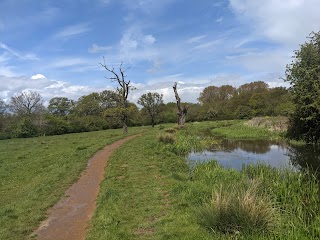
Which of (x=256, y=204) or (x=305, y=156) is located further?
(x=305, y=156)

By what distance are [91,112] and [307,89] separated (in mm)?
68361

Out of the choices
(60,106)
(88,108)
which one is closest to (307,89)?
(88,108)

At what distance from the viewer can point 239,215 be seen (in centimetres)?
699

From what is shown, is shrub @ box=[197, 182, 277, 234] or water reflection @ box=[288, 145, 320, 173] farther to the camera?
water reflection @ box=[288, 145, 320, 173]

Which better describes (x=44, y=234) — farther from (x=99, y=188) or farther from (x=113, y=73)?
(x=113, y=73)

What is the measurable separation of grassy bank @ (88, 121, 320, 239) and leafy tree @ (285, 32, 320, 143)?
13620 millimetres

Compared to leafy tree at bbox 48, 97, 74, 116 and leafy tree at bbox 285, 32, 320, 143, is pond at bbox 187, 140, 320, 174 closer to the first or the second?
leafy tree at bbox 285, 32, 320, 143

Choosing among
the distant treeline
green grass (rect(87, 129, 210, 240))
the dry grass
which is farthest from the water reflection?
the distant treeline

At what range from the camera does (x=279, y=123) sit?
37.2 m

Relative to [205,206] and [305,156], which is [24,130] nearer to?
[305,156]

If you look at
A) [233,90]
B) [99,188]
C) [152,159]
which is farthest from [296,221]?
[233,90]

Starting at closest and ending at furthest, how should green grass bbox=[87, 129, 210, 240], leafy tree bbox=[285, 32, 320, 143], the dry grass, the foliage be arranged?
green grass bbox=[87, 129, 210, 240], leafy tree bbox=[285, 32, 320, 143], the dry grass, the foliage

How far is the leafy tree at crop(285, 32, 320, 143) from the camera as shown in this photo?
24.0m

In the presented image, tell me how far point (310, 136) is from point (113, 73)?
23542 mm
